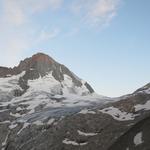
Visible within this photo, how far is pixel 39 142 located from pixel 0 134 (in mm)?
22869

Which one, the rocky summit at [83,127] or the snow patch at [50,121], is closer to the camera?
the rocky summit at [83,127]

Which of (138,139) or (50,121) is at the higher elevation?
(50,121)

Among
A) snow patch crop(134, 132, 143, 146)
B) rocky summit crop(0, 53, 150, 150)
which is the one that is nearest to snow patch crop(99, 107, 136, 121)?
rocky summit crop(0, 53, 150, 150)

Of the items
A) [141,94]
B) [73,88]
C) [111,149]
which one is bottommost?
[111,149]

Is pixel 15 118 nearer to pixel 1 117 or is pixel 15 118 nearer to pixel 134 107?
pixel 1 117

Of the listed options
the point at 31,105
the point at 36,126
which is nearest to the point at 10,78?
the point at 31,105

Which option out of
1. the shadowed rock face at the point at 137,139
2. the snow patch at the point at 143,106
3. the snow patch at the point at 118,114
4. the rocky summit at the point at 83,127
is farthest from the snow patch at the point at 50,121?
the shadowed rock face at the point at 137,139

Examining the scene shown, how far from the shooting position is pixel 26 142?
224ft

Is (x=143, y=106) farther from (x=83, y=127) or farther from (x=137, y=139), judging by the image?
(x=137, y=139)

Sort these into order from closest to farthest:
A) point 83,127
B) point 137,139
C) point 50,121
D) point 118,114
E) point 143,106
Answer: point 137,139 < point 83,127 < point 118,114 < point 143,106 < point 50,121

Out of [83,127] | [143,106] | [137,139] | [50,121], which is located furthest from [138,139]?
[50,121]

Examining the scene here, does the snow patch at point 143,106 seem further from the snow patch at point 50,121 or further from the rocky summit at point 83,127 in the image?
the snow patch at point 50,121

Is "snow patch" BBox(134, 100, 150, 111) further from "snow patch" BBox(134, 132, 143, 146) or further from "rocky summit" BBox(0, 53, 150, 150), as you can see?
"snow patch" BBox(134, 132, 143, 146)

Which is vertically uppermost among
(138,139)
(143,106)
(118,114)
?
(143,106)
